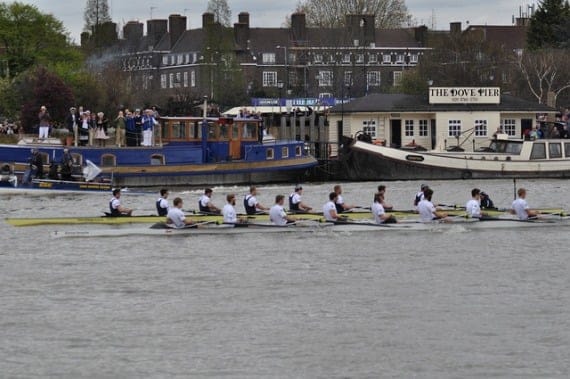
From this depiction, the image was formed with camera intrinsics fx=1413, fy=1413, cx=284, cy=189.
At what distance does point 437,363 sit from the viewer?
2622 centimetres

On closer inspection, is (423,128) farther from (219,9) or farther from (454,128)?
(219,9)

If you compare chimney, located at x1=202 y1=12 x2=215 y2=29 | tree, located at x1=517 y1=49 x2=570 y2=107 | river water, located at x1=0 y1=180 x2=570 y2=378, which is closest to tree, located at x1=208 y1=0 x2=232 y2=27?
chimney, located at x1=202 y1=12 x2=215 y2=29

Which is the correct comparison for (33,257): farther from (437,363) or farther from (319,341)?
(437,363)

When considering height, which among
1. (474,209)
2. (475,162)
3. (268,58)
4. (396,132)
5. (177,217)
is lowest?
(177,217)

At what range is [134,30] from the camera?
484 feet

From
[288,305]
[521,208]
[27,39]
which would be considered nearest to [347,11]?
[27,39]

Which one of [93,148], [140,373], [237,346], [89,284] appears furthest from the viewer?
[93,148]

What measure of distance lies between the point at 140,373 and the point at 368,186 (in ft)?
115

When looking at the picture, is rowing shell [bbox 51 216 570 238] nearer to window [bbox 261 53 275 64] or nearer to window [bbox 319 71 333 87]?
window [bbox 319 71 333 87]

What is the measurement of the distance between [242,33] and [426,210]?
94.2m

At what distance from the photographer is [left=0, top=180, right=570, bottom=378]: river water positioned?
2634 centimetres

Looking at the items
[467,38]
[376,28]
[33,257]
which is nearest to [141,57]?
Result: [376,28]

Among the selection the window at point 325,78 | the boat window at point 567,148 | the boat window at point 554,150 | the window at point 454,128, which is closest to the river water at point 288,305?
the boat window at point 554,150

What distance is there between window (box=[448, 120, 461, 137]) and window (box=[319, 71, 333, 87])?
44095 millimetres
